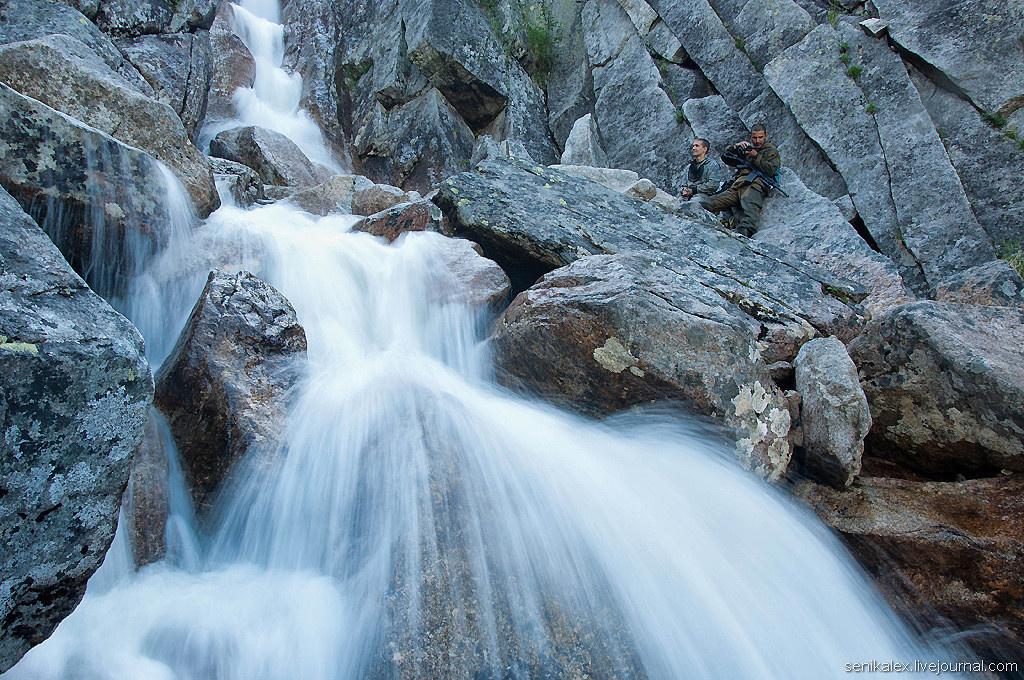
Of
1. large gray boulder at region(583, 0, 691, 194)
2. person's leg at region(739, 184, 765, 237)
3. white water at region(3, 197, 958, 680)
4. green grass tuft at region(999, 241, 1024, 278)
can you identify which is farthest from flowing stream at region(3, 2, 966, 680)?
large gray boulder at region(583, 0, 691, 194)

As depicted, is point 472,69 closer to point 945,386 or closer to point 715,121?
point 715,121

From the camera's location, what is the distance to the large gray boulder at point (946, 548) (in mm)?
2572

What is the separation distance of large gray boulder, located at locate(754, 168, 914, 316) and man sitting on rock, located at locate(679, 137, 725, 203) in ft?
3.34

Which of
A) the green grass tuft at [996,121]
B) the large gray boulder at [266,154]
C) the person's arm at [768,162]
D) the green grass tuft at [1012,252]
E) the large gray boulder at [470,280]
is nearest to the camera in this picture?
the large gray boulder at [470,280]

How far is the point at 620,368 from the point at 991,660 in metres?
2.35

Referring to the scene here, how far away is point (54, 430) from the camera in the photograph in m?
1.79

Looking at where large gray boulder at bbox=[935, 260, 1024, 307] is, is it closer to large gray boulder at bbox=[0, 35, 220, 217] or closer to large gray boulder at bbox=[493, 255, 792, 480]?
large gray boulder at bbox=[493, 255, 792, 480]

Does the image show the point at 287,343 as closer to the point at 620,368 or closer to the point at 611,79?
the point at 620,368

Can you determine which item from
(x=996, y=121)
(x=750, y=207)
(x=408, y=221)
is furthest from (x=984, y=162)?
(x=408, y=221)

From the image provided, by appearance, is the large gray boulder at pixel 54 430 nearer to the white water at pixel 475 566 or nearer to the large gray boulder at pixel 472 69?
the white water at pixel 475 566

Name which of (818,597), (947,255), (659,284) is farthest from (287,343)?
(947,255)

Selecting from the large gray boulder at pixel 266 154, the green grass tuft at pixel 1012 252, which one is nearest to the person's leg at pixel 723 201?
the green grass tuft at pixel 1012 252

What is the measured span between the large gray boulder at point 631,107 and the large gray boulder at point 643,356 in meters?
7.58

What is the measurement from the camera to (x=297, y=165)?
9.62 meters
